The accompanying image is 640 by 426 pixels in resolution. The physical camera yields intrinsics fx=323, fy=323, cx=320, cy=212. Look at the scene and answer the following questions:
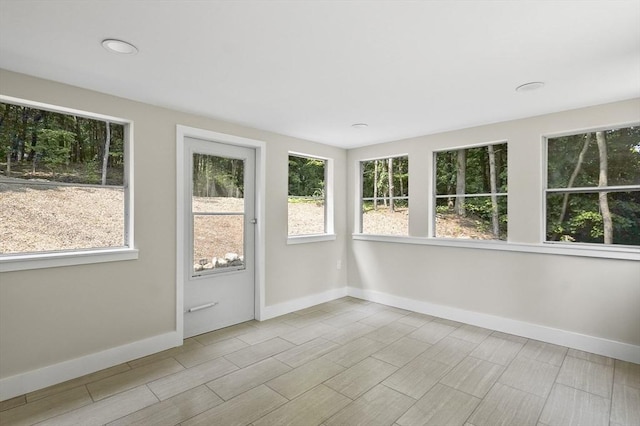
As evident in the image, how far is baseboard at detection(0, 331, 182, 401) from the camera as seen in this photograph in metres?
2.35

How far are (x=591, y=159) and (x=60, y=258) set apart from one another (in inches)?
193

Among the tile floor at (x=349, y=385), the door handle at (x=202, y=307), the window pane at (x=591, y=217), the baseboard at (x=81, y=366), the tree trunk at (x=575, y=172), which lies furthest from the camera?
the door handle at (x=202, y=307)

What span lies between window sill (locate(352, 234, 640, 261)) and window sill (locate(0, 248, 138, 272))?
330 cm

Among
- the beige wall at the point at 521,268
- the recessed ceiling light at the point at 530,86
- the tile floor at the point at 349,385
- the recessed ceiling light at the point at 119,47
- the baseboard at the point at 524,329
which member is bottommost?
the tile floor at the point at 349,385

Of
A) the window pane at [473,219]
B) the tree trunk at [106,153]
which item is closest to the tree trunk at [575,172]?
the window pane at [473,219]

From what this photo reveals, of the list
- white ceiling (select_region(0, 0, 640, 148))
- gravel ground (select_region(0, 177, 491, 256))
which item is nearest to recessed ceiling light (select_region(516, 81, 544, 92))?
white ceiling (select_region(0, 0, 640, 148))

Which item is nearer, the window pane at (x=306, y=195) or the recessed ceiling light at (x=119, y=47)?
the recessed ceiling light at (x=119, y=47)

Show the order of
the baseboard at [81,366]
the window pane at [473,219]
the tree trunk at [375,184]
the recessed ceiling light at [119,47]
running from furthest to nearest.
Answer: the tree trunk at [375,184] < the window pane at [473,219] < the baseboard at [81,366] < the recessed ceiling light at [119,47]

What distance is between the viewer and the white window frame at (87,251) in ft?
7.89

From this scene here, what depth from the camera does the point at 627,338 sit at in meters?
2.95

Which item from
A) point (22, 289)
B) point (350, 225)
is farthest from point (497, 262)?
point (22, 289)

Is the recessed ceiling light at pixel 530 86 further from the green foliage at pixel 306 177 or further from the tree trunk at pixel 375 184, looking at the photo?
the green foliage at pixel 306 177

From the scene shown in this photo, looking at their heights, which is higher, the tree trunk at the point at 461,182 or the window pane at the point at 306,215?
the tree trunk at the point at 461,182

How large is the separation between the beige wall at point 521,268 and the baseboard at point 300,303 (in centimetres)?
69
